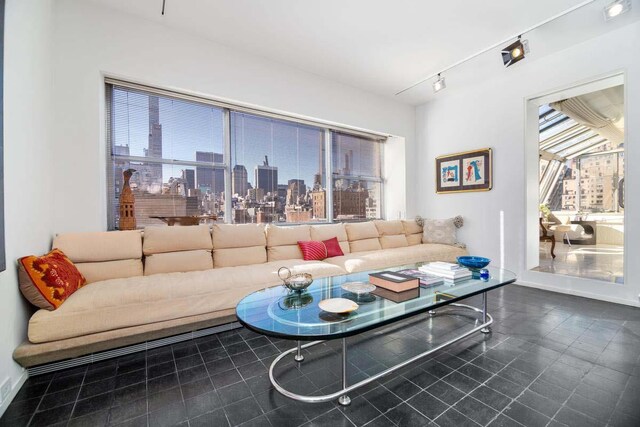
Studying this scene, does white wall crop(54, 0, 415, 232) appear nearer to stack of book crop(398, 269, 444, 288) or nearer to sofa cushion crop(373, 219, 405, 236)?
sofa cushion crop(373, 219, 405, 236)

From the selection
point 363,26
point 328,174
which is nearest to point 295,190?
point 328,174

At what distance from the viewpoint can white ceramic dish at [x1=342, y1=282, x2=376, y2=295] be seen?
1.80 m

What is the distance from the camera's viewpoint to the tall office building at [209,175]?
326 cm

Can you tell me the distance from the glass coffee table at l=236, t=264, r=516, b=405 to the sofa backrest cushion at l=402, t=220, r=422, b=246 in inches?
89.2

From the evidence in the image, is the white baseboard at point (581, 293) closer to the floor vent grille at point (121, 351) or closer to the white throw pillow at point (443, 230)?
the white throw pillow at point (443, 230)

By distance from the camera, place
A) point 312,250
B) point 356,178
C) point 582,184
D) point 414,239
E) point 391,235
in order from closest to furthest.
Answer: point 312,250
point 391,235
point 414,239
point 356,178
point 582,184

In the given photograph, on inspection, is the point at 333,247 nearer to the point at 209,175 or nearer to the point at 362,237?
the point at 362,237

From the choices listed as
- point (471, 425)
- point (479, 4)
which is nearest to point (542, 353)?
point (471, 425)

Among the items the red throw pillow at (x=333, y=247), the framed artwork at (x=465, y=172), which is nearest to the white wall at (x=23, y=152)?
the red throw pillow at (x=333, y=247)

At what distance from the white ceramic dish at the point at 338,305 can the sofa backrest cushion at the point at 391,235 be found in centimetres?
259

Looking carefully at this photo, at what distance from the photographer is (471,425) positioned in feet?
4.21

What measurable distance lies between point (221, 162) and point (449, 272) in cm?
281

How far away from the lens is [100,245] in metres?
2.34

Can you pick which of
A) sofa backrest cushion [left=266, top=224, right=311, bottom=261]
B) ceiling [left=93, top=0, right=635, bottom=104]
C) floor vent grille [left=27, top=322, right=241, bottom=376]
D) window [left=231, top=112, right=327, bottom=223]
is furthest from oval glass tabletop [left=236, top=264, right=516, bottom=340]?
ceiling [left=93, top=0, right=635, bottom=104]
